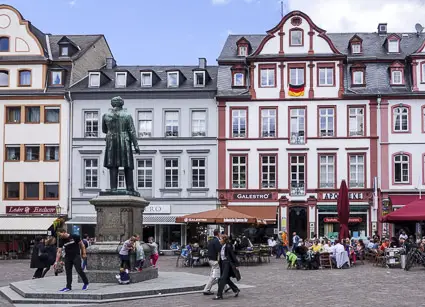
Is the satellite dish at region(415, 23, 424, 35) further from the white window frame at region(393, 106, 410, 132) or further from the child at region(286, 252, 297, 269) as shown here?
the child at region(286, 252, 297, 269)

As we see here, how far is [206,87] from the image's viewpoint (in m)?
47.6

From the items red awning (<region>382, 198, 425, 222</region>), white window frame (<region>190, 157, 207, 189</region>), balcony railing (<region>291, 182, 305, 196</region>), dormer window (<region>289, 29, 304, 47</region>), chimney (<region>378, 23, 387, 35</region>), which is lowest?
red awning (<region>382, 198, 425, 222</region>)

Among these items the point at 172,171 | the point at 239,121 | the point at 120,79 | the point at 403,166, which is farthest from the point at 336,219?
the point at 120,79

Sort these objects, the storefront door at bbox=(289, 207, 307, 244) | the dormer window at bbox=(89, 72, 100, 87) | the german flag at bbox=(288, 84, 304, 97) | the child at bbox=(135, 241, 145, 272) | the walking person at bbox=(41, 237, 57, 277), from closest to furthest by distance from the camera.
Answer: the child at bbox=(135, 241, 145, 272) < the walking person at bbox=(41, 237, 57, 277) < the storefront door at bbox=(289, 207, 307, 244) < the german flag at bbox=(288, 84, 304, 97) < the dormer window at bbox=(89, 72, 100, 87)

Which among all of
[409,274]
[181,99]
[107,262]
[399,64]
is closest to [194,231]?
[181,99]

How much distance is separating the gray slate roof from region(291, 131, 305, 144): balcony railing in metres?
5.60

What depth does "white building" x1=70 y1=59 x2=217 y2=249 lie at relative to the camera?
46.8 metres

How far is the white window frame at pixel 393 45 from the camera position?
48594 mm

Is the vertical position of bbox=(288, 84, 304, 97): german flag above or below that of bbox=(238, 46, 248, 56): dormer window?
below


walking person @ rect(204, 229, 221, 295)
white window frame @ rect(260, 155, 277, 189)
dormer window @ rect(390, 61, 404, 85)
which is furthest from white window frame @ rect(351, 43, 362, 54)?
walking person @ rect(204, 229, 221, 295)

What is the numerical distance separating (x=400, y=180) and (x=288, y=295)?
2869 centimetres

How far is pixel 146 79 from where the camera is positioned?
48.5m

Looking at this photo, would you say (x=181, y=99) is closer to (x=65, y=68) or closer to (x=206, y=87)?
(x=206, y=87)

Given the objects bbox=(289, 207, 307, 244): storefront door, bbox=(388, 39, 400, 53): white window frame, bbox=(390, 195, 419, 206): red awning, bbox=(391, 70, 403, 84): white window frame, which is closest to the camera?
bbox=(390, 195, 419, 206): red awning
